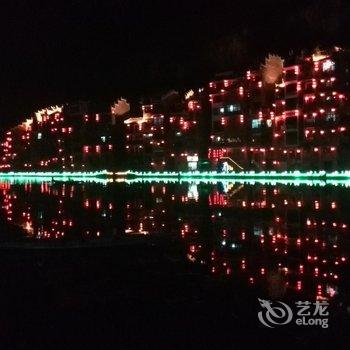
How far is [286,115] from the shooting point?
62.1m

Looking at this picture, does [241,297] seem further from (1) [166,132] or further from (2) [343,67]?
(1) [166,132]

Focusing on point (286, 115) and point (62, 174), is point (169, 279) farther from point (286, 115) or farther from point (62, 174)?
point (62, 174)

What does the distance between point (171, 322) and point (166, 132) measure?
72.8 meters

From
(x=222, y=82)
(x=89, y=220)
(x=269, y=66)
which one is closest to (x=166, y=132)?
(x=222, y=82)

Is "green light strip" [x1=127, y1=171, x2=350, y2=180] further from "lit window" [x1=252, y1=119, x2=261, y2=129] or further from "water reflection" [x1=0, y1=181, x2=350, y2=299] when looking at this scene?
"water reflection" [x1=0, y1=181, x2=350, y2=299]

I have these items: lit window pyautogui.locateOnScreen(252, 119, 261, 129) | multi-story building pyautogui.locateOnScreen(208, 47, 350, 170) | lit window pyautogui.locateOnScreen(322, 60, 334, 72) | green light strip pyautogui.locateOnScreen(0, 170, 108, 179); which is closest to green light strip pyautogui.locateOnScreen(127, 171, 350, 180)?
multi-story building pyautogui.locateOnScreen(208, 47, 350, 170)

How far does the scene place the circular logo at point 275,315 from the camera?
5.59 meters

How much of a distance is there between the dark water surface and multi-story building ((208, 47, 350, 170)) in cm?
4174

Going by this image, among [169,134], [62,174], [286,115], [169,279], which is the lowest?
[169,279]

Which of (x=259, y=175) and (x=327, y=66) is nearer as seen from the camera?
(x=327, y=66)

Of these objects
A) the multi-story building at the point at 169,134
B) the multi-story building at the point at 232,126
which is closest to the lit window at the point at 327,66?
the multi-story building at the point at 232,126

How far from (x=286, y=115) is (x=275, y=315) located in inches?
2270

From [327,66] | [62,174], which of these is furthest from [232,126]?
[62,174]

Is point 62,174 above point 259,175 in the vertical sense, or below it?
above
